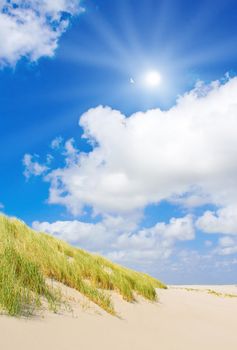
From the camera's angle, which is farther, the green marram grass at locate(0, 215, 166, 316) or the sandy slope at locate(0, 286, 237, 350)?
the green marram grass at locate(0, 215, 166, 316)

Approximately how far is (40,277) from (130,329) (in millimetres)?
1672

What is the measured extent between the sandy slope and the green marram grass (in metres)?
0.31

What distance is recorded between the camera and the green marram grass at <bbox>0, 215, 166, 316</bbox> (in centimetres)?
555

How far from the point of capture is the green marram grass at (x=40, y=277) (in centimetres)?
555

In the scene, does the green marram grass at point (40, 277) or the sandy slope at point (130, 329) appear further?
the green marram grass at point (40, 277)

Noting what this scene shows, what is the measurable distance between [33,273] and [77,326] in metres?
1.55

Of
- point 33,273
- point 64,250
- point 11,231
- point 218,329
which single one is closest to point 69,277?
point 33,273

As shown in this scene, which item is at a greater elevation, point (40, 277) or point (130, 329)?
point (40, 277)

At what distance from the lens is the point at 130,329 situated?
6.46 meters

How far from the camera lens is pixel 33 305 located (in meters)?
5.69

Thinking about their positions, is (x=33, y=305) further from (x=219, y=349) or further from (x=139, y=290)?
(x=139, y=290)

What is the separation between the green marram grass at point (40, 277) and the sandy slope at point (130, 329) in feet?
1.02

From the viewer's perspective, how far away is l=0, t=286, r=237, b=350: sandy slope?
14.8 feet

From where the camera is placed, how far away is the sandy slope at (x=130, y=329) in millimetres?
4504
